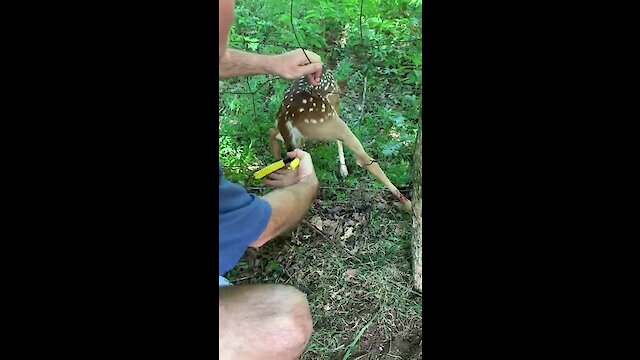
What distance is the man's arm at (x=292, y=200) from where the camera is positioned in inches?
64.3

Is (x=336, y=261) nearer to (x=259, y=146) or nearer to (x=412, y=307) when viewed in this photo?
(x=412, y=307)

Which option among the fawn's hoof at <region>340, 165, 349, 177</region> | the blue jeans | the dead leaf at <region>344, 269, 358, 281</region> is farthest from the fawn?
the blue jeans

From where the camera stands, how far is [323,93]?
5.95 ft

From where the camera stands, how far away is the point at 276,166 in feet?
5.80

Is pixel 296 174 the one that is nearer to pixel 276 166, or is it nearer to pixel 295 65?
pixel 276 166

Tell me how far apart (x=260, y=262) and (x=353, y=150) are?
47 centimetres

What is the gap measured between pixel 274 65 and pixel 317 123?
24cm

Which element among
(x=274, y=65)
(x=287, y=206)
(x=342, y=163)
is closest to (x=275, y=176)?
(x=287, y=206)

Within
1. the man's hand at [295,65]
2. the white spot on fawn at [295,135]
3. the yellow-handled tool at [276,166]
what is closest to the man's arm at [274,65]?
the man's hand at [295,65]

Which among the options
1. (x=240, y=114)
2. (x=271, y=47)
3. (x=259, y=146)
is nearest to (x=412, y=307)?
(x=259, y=146)

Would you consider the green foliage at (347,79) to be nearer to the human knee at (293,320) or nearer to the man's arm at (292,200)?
the man's arm at (292,200)

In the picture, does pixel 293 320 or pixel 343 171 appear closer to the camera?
pixel 293 320

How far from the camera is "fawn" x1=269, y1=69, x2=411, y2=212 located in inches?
70.9

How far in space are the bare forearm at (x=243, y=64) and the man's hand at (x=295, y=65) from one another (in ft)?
0.07
